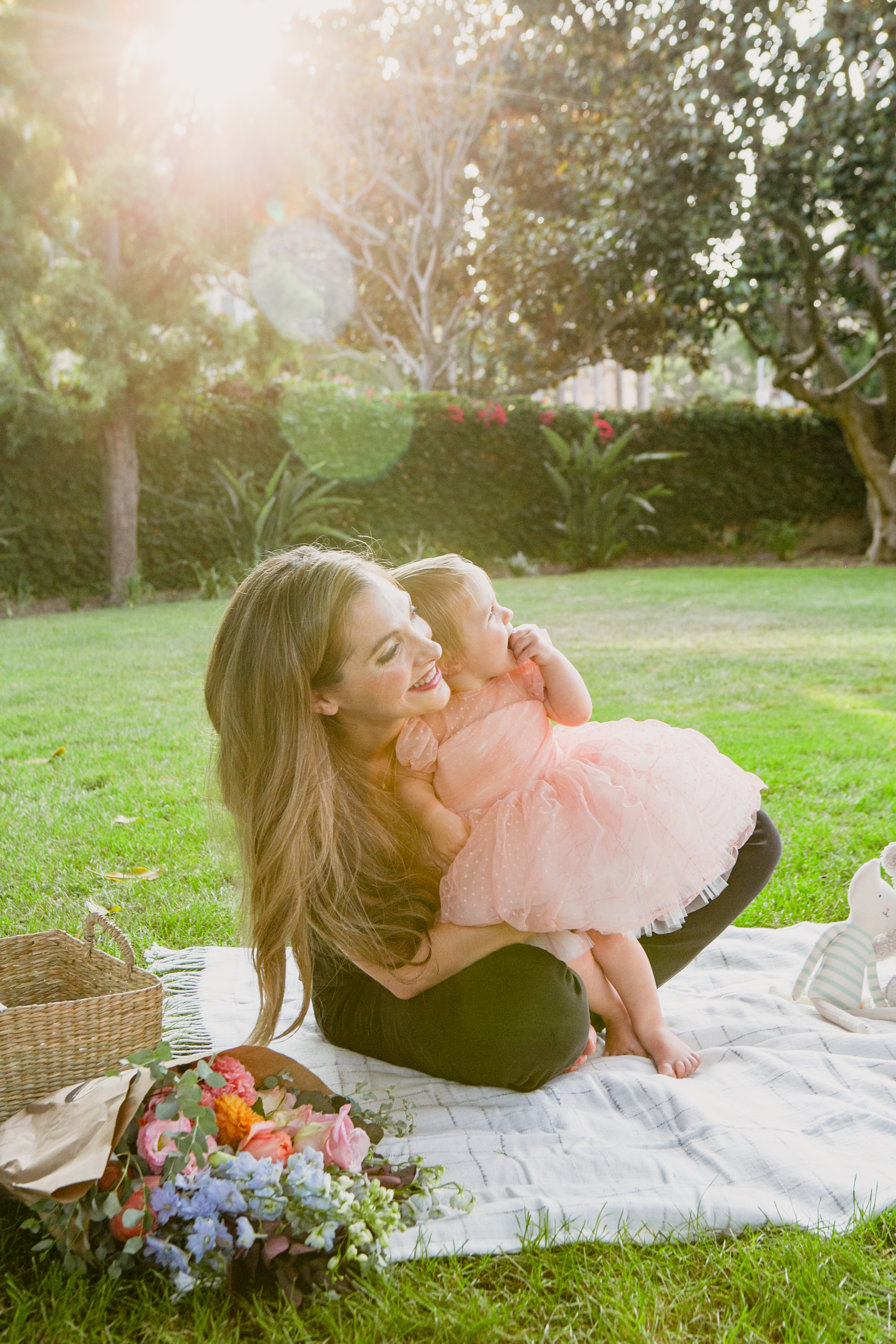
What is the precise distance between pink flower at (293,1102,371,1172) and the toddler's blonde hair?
91 centimetres

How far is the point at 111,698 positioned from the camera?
227 inches

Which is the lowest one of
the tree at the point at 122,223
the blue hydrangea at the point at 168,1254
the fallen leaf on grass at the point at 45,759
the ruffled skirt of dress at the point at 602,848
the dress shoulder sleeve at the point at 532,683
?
the blue hydrangea at the point at 168,1254

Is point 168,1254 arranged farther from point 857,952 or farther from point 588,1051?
point 857,952

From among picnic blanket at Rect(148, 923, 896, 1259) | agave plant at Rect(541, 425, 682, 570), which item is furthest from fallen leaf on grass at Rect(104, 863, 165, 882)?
agave plant at Rect(541, 425, 682, 570)

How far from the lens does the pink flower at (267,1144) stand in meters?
1.60

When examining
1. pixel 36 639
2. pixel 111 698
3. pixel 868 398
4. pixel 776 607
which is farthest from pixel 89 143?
pixel 868 398

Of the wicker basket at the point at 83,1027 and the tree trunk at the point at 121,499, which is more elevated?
the tree trunk at the point at 121,499

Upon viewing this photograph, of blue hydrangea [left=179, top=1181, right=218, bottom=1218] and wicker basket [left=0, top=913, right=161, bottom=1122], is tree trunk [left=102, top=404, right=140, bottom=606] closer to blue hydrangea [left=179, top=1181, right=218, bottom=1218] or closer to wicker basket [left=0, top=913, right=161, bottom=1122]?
wicker basket [left=0, top=913, right=161, bottom=1122]

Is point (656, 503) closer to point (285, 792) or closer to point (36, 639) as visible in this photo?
point (36, 639)

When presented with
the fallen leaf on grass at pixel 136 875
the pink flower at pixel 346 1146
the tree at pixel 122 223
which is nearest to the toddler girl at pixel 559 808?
the pink flower at pixel 346 1146

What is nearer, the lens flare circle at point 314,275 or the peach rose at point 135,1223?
the peach rose at point 135,1223

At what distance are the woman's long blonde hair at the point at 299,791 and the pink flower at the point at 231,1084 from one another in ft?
0.98

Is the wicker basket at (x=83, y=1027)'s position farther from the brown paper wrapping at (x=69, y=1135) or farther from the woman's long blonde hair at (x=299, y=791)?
the woman's long blonde hair at (x=299, y=791)

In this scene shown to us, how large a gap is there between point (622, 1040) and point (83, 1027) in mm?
1096
